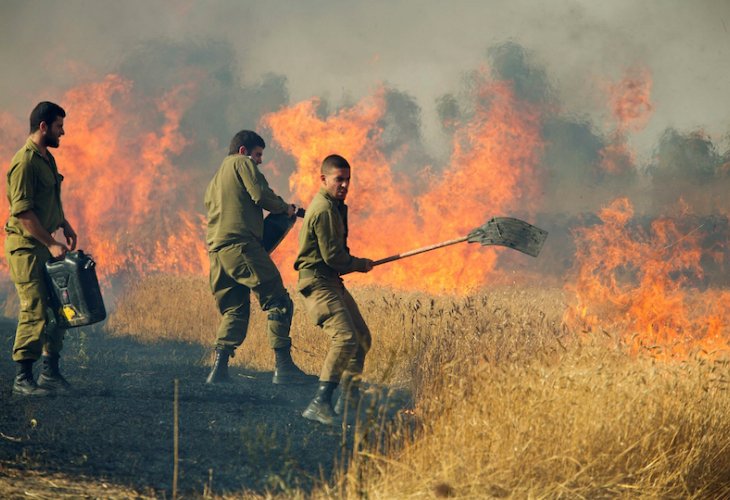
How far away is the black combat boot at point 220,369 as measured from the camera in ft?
24.4

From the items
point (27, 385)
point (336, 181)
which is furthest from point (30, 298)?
point (336, 181)

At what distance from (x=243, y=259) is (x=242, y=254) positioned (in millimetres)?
45

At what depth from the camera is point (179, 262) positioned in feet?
68.6

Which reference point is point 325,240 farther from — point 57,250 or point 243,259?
point 57,250

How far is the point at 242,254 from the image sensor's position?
7.53 meters

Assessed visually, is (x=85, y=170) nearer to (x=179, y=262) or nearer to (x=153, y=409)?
(x=179, y=262)

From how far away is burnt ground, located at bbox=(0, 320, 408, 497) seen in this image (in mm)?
4594

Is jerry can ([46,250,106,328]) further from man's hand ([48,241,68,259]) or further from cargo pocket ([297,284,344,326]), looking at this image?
cargo pocket ([297,284,344,326])

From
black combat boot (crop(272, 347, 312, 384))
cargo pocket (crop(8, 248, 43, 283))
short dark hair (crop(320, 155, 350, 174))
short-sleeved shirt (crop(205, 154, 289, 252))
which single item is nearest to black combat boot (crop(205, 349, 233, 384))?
black combat boot (crop(272, 347, 312, 384))

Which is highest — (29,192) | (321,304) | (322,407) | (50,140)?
(50,140)

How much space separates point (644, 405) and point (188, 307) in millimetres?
7773

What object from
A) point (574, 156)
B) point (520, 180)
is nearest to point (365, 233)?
point (520, 180)

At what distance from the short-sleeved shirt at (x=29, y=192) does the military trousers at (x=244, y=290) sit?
1.53 metres

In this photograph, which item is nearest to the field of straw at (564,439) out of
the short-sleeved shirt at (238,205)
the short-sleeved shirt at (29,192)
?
the short-sleeved shirt at (238,205)
